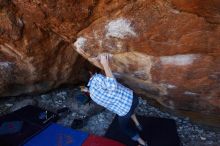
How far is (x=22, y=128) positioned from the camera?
4277 millimetres

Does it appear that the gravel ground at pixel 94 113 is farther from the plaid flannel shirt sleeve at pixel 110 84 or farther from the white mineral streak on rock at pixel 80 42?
the white mineral streak on rock at pixel 80 42

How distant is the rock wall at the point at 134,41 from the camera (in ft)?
10.5

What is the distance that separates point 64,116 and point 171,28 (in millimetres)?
2199

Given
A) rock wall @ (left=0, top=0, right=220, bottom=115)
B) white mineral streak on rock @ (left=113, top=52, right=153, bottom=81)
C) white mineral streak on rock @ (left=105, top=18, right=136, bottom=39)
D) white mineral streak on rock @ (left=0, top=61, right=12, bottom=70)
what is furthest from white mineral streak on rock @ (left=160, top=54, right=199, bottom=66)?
white mineral streak on rock @ (left=0, top=61, right=12, bottom=70)

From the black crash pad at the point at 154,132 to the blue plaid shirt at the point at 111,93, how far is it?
542 millimetres

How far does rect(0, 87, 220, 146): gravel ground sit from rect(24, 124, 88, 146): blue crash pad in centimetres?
19

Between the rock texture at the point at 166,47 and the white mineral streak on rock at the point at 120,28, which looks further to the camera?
the white mineral streak on rock at the point at 120,28

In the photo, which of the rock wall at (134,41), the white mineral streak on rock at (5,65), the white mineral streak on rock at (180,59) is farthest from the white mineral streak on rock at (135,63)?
the white mineral streak on rock at (5,65)

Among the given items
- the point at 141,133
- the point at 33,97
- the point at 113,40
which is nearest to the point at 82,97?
the point at 33,97

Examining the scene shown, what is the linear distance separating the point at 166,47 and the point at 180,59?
0.81ft

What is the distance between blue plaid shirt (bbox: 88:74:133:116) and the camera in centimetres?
348

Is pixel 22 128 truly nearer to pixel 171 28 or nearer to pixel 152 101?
pixel 152 101

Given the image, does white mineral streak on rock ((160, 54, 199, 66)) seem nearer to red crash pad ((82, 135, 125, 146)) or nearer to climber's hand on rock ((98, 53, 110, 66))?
climber's hand on rock ((98, 53, 110, 66))

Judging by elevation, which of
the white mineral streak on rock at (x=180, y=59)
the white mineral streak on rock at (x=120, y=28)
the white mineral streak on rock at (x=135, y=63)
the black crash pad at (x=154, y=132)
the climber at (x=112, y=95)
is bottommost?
the black crash pad at (x=154, y=132)
